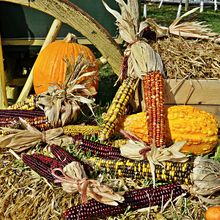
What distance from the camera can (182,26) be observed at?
3.88 m

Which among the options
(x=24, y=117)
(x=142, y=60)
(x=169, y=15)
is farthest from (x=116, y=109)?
(x=169, y=15)

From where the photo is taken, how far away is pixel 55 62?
4043 millimetres

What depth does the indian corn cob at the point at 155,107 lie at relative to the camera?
3164 millimetres

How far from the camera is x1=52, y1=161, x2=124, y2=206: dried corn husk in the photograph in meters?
2.50

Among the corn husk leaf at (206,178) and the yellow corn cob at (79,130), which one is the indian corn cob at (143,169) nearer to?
the corn husk leaf at (206,178)

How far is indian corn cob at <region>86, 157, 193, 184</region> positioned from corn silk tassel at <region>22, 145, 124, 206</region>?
14cm

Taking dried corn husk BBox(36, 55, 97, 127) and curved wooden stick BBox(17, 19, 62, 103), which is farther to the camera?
curved wooden stick BBox(17, 19, 62, 103)

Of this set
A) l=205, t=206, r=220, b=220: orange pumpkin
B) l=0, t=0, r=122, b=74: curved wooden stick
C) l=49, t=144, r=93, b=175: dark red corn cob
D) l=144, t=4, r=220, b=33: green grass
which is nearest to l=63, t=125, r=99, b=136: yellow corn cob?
l=49, t=144, r=93, b=175: dark red corn cob

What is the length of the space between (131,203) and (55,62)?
177 centimetres

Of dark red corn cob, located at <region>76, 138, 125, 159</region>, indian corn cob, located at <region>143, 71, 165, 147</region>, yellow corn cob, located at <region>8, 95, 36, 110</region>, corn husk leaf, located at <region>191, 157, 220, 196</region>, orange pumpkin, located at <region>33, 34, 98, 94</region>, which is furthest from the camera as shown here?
orange pumpkin, located at <region>33, 34, 98, 94</region>

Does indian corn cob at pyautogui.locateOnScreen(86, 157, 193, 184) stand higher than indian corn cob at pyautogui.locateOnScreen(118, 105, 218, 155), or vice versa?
indian corn cob at pyautogui.locateOnScreen(118, 105, 218, 155)

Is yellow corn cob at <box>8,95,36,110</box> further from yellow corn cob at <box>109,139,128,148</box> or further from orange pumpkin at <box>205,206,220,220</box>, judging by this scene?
orange pumpkin at <box>205,206,220,220</box>

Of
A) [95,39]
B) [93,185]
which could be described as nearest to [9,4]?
[95,39]

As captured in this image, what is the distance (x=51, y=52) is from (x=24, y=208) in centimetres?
168
